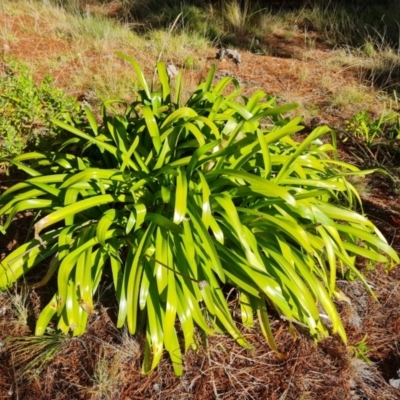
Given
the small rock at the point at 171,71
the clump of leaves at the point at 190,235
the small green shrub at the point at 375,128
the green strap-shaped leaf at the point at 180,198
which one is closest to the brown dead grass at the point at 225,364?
the clump of leaves at the point at 190,235

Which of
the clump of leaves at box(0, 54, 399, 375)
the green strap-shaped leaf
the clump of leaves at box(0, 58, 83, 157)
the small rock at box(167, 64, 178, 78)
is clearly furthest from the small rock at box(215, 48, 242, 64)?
the green strap-shaped leaf

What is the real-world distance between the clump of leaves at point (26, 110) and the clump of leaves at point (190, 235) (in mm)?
671

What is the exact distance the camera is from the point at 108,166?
2.49 m

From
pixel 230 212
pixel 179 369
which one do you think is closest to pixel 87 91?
pixel 230 212

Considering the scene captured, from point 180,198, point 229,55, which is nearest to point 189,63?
point 229,55

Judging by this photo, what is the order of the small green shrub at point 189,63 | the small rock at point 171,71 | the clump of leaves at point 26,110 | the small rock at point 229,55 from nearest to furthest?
1. the clump of leaves at point 26,110
2. the small rock at point 171,71
3. the small green shrub at point 189,63
4. the small rock at point 229,55

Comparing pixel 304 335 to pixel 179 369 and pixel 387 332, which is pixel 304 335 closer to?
pixel 387 332

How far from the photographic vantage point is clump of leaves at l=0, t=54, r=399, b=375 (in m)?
→ 1.87

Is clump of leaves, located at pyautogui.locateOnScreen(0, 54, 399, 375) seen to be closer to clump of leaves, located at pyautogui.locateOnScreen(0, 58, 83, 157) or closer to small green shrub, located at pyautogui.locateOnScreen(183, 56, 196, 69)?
clump of leaves, located at pyautogui.locateOnScreen(0, 58, 83, 157)

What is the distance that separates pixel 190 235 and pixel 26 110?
5.74 feet

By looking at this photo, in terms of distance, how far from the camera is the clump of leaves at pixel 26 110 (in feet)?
9.43

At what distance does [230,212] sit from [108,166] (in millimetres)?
945

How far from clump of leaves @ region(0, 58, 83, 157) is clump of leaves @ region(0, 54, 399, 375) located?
67 cm

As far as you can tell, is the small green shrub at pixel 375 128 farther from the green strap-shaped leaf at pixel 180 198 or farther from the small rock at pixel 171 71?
the green strap-shaped leaf at pixel 180 198
